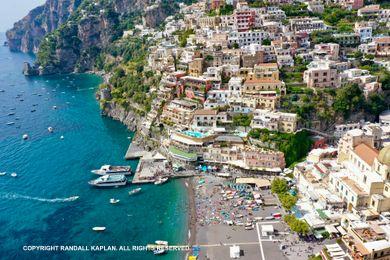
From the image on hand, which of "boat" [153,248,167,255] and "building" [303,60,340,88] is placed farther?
Answer: "building" [303,60,340,88]

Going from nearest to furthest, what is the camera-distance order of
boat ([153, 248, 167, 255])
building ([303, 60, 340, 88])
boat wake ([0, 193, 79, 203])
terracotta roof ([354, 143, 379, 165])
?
1. boat ([153, 248, 167, 255])
2. terracotta roof ([354, 143, 379, 165])
3. boat wake ([0, 193, 79, 203])
4. building ([303, 60, 340, 88])

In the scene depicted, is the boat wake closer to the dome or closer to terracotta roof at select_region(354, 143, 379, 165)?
terracotta roof at select_region(354, 143, 379, 165)

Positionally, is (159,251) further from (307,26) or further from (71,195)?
(307,26)

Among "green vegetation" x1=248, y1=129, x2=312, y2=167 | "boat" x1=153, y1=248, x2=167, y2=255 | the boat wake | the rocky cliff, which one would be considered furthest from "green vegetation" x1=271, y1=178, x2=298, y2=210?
the rocky cliff

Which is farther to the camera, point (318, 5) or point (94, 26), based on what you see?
point (94, 26)

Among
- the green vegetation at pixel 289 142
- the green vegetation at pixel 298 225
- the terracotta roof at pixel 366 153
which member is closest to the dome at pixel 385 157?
the terracotta roof at pixel 366 153

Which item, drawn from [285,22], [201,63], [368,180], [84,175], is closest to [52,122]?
[84,175]

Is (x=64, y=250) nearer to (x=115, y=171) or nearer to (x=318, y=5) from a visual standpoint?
(x=115, y=171)
